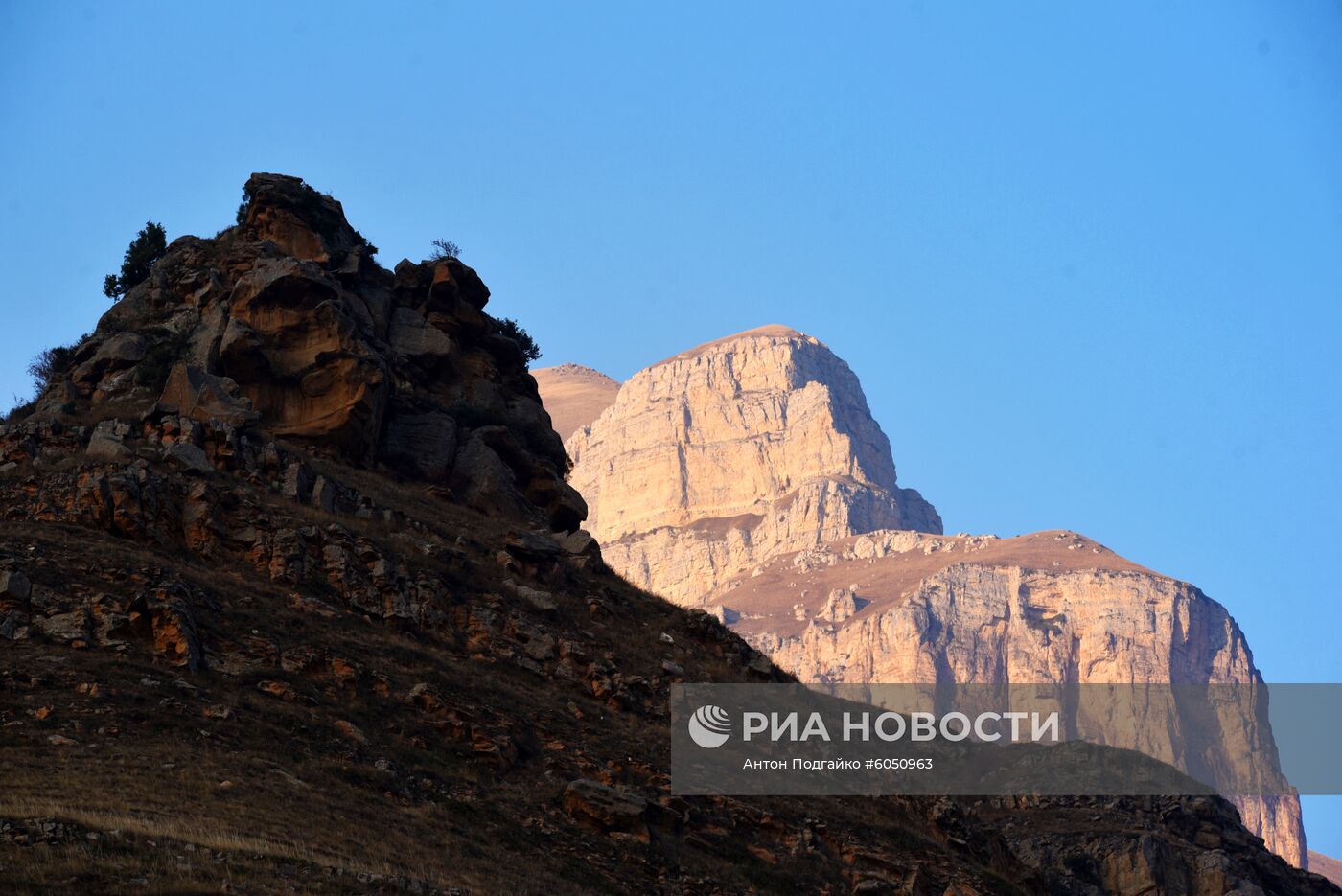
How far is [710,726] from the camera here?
38156mm

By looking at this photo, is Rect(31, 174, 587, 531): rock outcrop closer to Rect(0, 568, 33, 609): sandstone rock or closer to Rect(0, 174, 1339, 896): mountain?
Rect(0, 174, 1339, 896): mountain

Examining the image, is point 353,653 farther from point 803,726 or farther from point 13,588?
point 803,726

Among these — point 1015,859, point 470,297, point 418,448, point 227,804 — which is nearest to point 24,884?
point 227,804

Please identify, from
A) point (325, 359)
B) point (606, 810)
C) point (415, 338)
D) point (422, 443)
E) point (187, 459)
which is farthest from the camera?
point (415, 338)

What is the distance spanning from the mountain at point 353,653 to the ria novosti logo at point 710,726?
1013 millimetres

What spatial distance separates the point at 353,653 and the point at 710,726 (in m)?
10.4

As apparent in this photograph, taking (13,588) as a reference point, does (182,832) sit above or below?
below

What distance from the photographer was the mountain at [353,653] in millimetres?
23156

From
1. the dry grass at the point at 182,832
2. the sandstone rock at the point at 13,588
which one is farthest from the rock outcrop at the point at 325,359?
the dry grass at the point at 182,832

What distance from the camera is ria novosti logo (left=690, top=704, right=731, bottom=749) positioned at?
37.2m

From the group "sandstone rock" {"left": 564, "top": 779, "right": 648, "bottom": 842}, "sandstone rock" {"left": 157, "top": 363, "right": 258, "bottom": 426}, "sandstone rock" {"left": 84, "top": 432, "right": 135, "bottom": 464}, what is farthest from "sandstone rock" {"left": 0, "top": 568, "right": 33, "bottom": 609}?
"sandstone rock" {"left": 157, "top": 363, "right": 258, "bottom": 426}

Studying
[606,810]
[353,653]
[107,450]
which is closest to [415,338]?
[107,450]

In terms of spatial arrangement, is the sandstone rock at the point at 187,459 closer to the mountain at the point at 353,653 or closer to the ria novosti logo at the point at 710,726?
the mountain at the point at 353,653

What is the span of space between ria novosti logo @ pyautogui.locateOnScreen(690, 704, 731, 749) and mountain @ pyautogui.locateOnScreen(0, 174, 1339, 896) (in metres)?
1.01
